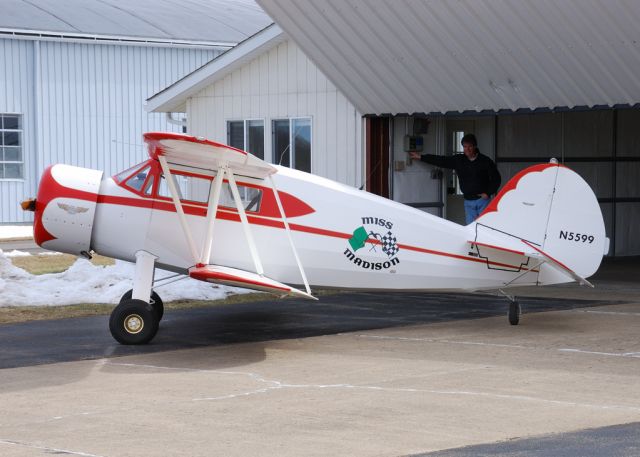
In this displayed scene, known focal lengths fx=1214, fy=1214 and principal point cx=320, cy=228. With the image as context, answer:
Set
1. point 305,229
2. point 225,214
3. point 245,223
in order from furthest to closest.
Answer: point 305,229 < point 225,214 < point 245,223

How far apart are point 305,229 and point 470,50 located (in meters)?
5.80

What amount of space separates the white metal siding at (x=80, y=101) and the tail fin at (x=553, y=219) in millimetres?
23894

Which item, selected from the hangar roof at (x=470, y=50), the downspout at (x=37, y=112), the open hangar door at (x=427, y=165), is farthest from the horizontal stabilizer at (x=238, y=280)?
the downspout at (x=37, y=112)

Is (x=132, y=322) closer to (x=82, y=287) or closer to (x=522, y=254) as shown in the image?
(x=522, y=254)

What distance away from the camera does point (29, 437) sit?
8.30 m

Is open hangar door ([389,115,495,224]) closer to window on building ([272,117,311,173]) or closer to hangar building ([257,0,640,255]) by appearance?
hangar building ([257,0,640,255])

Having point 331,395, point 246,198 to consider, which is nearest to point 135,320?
point 246,198

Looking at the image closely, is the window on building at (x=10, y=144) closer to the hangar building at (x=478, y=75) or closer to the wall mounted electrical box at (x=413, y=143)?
the hangar building at (x=478, y=75)

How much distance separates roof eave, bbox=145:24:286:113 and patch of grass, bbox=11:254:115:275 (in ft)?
11.0

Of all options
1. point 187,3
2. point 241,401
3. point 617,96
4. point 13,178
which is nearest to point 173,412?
point 241,401

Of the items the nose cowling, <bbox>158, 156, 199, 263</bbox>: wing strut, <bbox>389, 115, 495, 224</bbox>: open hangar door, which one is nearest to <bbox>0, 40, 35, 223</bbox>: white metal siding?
<bbox>389, 115, 495, 224</bbox>: open hangar door

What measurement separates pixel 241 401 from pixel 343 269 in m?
3.89

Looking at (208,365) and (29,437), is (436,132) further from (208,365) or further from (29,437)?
(29,437)

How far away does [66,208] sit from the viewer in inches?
511
